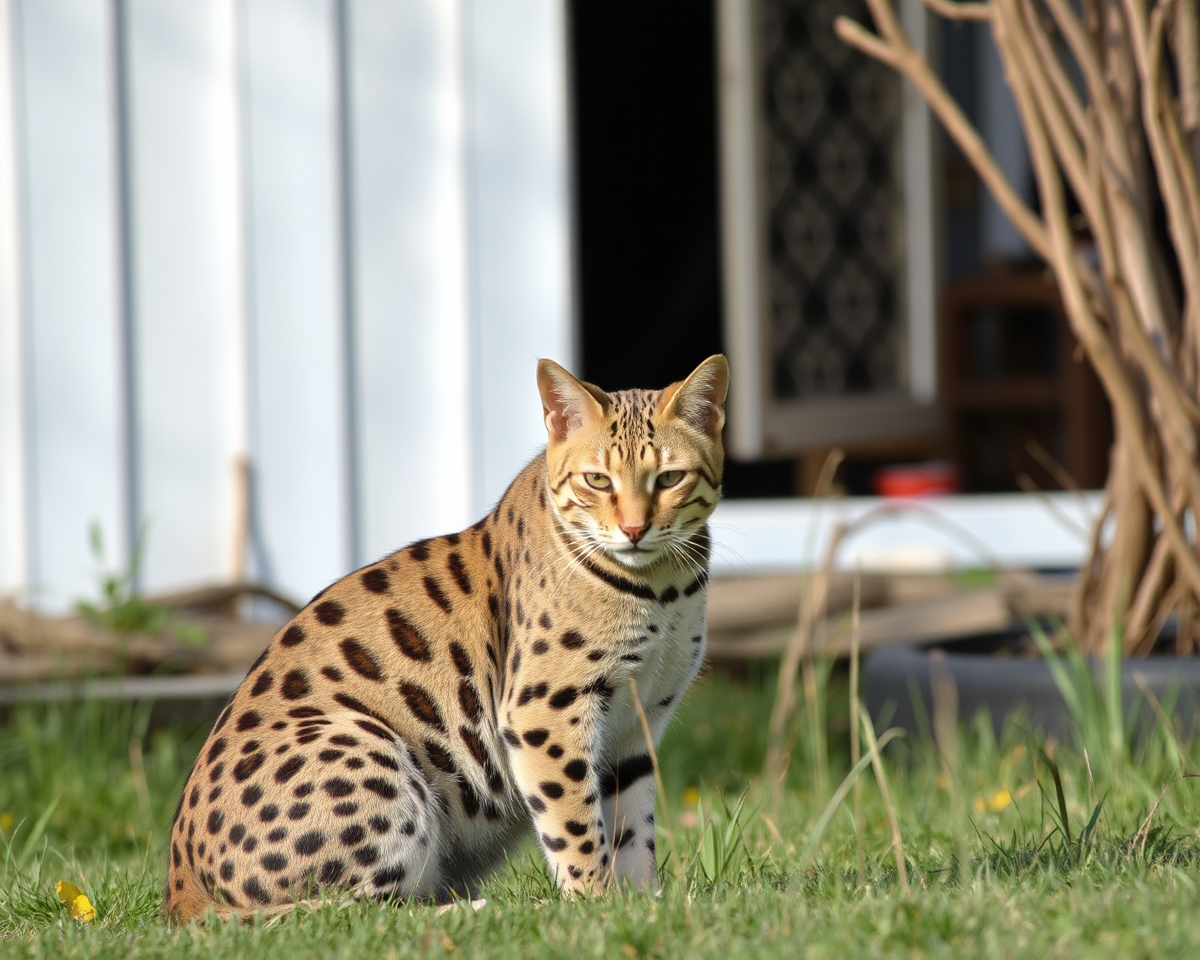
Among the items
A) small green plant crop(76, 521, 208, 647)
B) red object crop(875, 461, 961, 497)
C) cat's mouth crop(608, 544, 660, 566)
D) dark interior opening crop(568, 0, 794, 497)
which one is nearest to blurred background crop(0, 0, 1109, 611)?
small green plant crop(76, 521, 208, 647)

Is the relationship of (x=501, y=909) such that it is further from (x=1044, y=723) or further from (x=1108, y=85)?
(x=1108, y=85)

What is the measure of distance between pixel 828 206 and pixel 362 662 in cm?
480

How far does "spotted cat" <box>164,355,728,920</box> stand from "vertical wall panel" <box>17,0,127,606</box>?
301 centimetres

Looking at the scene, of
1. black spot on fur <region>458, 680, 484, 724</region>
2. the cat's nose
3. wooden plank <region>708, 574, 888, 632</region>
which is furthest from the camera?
wooden plank <region>708, 574, 888, 632</region>

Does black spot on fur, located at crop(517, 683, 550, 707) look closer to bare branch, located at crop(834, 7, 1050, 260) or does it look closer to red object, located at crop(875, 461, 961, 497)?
bare branch, located at crop(834, 7, 1050, 260)

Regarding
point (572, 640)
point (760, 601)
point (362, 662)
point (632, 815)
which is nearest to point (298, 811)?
point (362, 662)

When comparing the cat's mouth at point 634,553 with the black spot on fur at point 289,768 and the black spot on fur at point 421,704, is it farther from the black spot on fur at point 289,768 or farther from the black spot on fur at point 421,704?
the black spot on fur at point 289,768

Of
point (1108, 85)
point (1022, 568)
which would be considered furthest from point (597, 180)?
point (1108, 85)

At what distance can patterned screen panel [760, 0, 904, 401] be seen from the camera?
20.6ft

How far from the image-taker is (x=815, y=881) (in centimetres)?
226

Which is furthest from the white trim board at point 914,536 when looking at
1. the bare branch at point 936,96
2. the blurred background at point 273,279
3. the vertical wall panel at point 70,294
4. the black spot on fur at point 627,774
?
the black spot on fur at point 627,774

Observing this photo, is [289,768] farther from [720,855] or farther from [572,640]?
[720,855]

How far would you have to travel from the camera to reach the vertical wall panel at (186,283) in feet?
17.0

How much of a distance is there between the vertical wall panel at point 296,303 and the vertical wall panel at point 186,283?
9 centimetres
